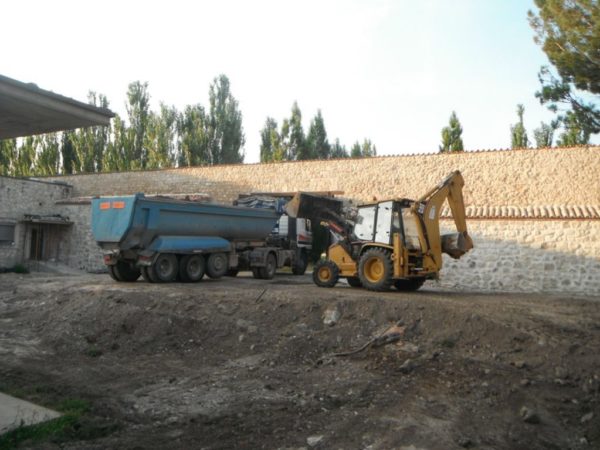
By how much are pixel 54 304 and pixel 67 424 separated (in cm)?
691

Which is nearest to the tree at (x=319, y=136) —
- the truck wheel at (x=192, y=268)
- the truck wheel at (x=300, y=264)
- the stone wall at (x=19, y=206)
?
the stone wall at (x=19, y=206)

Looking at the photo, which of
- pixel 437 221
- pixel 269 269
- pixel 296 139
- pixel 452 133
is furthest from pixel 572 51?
pixel 296 139

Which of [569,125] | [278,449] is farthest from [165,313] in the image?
[569,125]

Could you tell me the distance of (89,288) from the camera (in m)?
12.7

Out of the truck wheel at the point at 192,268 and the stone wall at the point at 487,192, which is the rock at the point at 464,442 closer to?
the truck wheel at the point at 192,268

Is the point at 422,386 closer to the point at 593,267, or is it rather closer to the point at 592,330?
the point at 592,330

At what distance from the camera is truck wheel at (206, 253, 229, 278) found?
15567 mm

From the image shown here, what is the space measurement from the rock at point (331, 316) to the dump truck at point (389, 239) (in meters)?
2.77

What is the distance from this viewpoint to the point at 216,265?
1576 cm

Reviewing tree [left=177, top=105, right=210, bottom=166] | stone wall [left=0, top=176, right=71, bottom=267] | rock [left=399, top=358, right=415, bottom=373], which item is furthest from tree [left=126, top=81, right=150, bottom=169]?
rock [left=399, top=358, right=415, bottom=373]

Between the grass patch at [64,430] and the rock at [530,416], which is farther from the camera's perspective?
the rock at [530,416]

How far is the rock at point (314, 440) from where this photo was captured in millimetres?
5189

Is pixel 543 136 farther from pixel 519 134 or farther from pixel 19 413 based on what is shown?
pixel 19 413

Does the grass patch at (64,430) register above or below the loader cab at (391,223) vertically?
below
